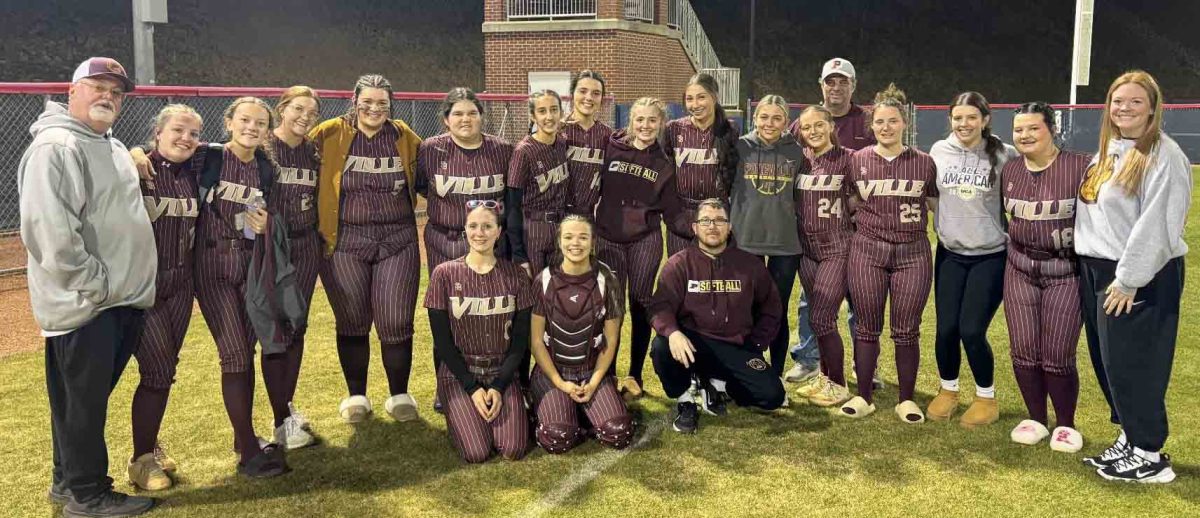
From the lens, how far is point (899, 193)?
509 cm

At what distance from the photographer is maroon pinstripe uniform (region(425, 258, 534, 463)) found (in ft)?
15.7

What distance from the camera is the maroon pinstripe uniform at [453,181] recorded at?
514 cm

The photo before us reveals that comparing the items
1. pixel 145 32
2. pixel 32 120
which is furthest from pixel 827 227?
pixel 145 32

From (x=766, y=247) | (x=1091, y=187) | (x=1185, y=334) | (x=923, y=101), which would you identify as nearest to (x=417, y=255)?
(x=766, y=247)

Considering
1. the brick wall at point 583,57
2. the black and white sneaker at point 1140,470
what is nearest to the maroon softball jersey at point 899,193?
the black and white sneaker at point 1140,470

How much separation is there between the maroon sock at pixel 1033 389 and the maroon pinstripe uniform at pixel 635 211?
1983 millimetres

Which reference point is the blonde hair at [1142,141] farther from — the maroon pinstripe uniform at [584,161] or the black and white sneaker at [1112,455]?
the maroon pinstripe uniform at [584,161]

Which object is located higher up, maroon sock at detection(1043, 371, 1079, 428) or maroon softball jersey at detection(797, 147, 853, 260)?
maroon softball jersey at detection(797, 147, 853, 260)

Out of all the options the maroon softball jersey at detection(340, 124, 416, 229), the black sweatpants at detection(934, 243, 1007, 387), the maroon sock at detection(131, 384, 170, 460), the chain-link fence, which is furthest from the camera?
the chain-link fence

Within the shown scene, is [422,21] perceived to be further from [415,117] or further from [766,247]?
[766,247]

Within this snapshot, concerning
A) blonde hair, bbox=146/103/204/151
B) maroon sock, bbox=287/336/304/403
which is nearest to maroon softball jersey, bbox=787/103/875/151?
maroon sock, bbox=287/336/304/403

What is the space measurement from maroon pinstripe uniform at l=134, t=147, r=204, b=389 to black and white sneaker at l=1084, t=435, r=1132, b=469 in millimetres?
4242

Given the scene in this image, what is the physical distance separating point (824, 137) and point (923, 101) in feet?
128

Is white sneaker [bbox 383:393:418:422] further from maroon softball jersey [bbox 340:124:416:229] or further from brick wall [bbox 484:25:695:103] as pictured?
brick wall [bbox 484:25:695:103]
